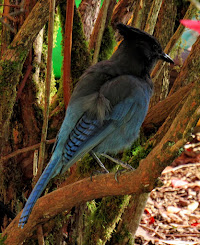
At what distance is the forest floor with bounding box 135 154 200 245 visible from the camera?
10.8 ft

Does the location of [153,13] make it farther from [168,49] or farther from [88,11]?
[88,11]

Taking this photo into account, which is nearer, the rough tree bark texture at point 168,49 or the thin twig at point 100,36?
the rough tree bark texture at point 168,49

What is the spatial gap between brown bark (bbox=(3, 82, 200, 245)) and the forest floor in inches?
57.3

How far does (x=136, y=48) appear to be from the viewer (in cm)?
248

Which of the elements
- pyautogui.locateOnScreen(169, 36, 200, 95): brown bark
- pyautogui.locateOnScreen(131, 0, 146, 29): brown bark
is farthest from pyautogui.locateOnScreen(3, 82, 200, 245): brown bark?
pyautogui.locateOnScreen(131, 0, 146, 29): brown bark

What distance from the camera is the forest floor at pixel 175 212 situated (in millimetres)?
3295

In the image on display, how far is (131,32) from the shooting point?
2.43 meters

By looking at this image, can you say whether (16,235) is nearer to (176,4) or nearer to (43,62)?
(43,62)

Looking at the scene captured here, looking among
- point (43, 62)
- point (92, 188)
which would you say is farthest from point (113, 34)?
point (92, 188)

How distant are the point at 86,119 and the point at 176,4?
1327mm

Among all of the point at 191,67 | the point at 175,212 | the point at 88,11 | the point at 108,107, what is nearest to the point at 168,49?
the point at 191,67

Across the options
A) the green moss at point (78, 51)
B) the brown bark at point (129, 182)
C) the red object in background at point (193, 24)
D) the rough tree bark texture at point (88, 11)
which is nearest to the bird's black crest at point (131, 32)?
the green moss at point (78, 51)

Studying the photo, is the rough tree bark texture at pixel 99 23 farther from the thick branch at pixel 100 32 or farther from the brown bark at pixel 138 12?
the brown bark at pixel 138 12

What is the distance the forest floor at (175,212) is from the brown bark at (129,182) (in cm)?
146
